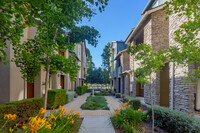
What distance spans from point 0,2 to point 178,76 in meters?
8.19

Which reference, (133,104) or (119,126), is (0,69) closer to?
(119,126)

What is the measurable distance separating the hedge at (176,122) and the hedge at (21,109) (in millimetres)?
5894

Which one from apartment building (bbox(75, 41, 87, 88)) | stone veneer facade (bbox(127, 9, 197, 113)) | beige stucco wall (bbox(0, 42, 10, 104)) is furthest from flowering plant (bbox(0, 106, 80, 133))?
apartment building (bbox(75, 41, 87, 88))

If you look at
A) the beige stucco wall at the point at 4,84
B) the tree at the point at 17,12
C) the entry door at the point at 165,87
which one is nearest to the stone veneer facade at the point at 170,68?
the entry door at the point at 165,87

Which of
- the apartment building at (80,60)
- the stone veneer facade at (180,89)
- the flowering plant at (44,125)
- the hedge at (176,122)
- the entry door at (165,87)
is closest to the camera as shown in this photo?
the flowering plant at (44,125)

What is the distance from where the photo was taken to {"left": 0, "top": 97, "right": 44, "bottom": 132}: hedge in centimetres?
432

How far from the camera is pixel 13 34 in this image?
11.4ft

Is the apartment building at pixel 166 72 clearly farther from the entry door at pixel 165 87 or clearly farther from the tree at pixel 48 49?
the tree at pixel 48 49

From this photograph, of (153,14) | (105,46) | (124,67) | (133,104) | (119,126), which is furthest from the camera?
(105,46)

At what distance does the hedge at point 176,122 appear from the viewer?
3.64 metres

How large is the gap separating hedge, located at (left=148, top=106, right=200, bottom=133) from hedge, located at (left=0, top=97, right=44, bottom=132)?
5894 millimetres

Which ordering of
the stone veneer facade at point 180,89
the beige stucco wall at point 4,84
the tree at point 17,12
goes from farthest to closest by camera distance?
the beige stucco wall at point 4,84, the stone veneer facade at point 180,89, the tree at point 17,12

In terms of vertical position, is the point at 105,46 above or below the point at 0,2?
above

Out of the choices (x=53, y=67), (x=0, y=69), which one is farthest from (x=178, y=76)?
(x=0, y=69)
